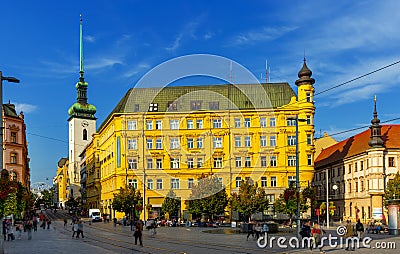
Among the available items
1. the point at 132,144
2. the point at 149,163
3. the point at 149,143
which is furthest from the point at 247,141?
the point at 132,144

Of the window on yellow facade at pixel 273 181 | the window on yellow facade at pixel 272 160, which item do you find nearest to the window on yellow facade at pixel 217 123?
the window on yellow facade at pixel 272 160

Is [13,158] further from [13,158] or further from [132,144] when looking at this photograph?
[132,144]

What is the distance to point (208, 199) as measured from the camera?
241 ft

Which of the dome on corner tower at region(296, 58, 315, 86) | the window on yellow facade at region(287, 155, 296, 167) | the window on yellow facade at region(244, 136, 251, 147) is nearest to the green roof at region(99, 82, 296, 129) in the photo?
the dome on corner tower at region(296, 58, 315, 86)

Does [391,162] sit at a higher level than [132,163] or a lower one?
lower

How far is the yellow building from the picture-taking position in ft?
278

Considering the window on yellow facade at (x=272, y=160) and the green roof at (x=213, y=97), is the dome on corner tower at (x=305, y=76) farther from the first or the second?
the window on yellow facade at (x=272, y=160)

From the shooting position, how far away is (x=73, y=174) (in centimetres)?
18200

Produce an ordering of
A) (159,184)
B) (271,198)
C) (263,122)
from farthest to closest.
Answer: (263,122), (159,184), (271,198)

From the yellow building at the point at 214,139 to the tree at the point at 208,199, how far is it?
9.36 meters

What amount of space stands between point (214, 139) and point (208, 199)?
51.6 ft

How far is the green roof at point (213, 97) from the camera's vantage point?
8881cm

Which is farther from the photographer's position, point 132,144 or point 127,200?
point 132,144

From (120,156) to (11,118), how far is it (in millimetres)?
18306
